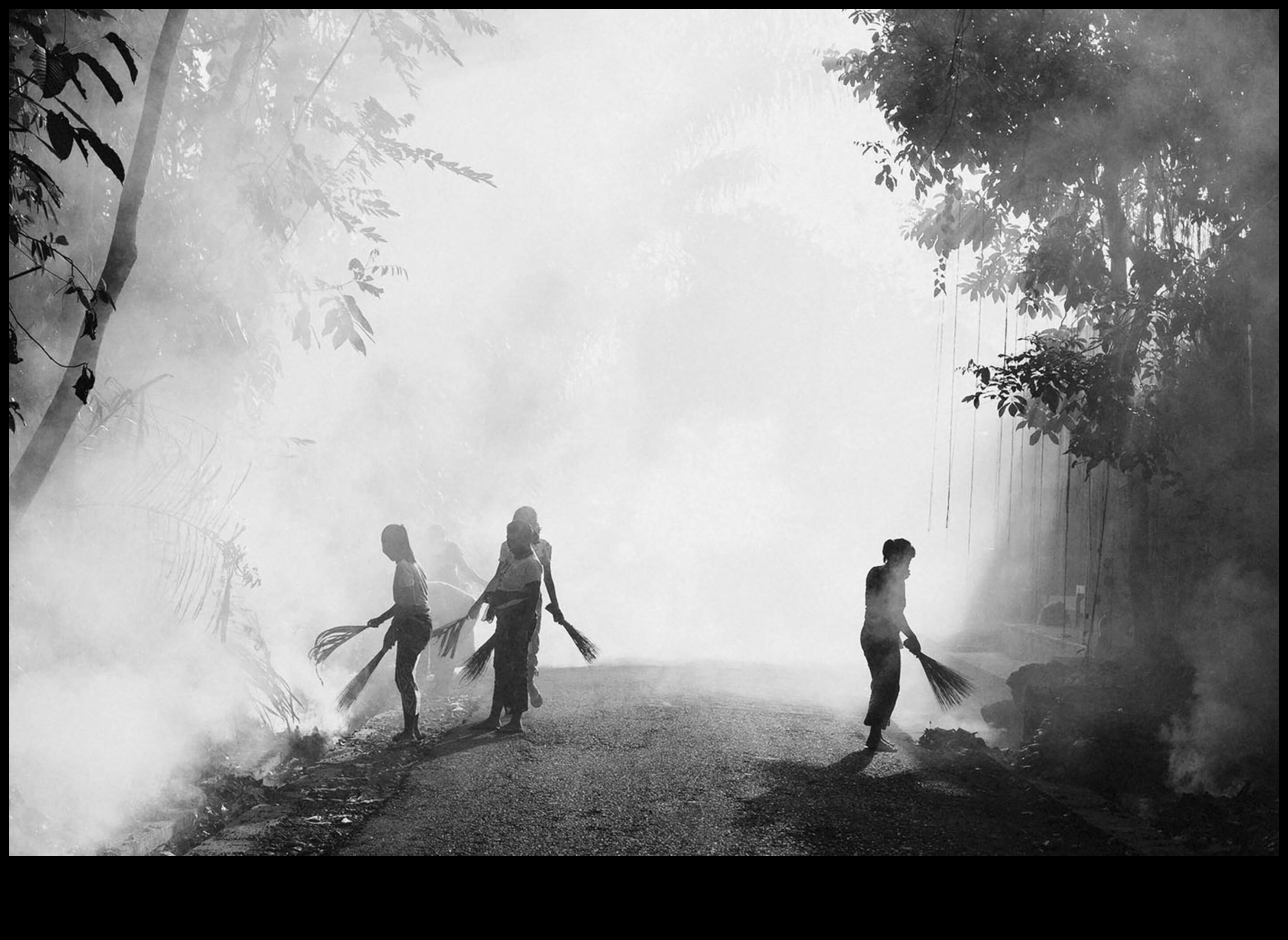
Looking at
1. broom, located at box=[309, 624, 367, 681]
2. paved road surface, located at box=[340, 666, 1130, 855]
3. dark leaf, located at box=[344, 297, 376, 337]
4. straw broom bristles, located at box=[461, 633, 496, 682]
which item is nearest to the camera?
paved road surface, located at box=[340, 666, 1130, 855]

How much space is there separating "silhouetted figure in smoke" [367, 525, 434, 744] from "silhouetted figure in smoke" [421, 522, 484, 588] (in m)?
4.23

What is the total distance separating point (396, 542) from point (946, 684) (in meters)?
4.72

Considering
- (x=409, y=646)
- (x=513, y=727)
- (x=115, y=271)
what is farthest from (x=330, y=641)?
(x=115, y=271)

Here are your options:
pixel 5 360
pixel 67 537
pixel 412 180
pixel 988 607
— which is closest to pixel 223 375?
pixel 67 537

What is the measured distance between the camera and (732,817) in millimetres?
6750

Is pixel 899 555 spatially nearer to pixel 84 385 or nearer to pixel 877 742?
pixel 877 742

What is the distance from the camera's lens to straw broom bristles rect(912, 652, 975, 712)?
31.5 ft

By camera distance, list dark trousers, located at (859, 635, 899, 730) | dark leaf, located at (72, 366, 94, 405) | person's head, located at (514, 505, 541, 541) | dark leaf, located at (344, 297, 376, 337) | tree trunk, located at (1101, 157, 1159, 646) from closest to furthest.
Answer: dark leaf, located at (72, 366, 94, 405) < dark leaf, located at (344, 297, 376, 337) < tree trunk, located at (1101, 157, 1159, 646) < dark trousers, located at (859, 635, 899, 730) < person's head, located at (514, 505, 541, 541)

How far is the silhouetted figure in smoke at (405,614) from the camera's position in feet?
31.5

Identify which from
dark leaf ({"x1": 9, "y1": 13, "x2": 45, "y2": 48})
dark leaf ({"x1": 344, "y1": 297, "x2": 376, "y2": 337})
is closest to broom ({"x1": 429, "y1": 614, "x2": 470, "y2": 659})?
dark leaf ({"x1": 344, "y1": 297, "x2": 376, "y2": 337})

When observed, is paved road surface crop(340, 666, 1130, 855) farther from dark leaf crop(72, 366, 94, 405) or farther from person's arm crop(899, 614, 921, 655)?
dark leaf crop(72, 366, 94, 405)

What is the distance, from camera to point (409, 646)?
31.9ft

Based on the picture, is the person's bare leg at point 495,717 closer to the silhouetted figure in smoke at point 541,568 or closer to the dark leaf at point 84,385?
the silhouetted figure in smoke at point 541,568

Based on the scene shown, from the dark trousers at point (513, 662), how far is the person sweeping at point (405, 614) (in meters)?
0.63
